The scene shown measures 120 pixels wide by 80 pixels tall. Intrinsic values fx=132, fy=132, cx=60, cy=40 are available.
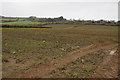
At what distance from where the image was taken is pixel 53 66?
392 inches

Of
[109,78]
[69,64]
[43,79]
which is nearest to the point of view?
[43,79]

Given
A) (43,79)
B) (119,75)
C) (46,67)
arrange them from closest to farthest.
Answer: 1. (43,79)
2. (119,75)
3. (46,67)

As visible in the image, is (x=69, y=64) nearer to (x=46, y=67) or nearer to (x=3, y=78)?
(x=46, y=67)

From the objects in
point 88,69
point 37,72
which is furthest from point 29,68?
point 88,69

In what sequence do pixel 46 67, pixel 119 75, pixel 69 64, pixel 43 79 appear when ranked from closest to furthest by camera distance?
pixel 43 79 < pixel 119 75 < pixel 46 67 < pixel 69 64

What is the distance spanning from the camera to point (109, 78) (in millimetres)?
8398

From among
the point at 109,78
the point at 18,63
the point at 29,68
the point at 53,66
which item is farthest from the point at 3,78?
the point at 109,78

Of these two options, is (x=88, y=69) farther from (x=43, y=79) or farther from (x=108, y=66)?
(x=43, y=79)

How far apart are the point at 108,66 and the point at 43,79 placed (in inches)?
220

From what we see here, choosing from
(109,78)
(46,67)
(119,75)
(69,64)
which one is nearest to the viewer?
(109,78)

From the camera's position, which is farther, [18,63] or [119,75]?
[18,63]

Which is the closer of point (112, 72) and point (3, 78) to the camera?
point (3, 78)

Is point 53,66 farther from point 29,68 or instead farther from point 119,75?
point 119,75

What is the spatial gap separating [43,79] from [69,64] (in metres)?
3.29
